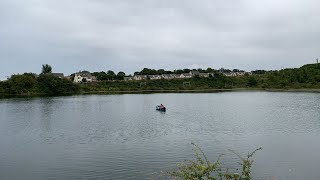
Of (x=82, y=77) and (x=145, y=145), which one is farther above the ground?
(x=82, y=77)

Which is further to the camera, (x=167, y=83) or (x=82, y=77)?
(x=82, y=77)

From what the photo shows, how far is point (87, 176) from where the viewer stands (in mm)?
17922

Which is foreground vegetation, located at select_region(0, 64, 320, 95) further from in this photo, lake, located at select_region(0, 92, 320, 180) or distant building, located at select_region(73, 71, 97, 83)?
lake, located at select_region(0, 92, 320, 180)

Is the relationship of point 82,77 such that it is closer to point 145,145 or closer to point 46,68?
point 46,68

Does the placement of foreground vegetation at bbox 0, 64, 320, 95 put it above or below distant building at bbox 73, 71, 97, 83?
below

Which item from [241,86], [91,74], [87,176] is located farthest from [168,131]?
[91,74]

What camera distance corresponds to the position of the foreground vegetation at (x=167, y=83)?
362 ft

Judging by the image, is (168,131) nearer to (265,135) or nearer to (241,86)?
(265,135)

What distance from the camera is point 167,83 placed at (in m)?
138

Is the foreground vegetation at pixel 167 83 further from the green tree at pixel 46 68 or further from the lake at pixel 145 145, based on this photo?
the lake at pixel 145 145

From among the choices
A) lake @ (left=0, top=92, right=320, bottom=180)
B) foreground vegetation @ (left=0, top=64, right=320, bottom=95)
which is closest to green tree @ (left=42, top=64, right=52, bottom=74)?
foreground vegetation @ (left=0, top=64, right=320, bottom=95)

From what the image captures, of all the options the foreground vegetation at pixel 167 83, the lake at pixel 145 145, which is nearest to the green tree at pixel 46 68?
the foreground vegetation at pixel 167 83

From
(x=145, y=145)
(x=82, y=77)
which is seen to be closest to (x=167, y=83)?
(x=82, y=77)

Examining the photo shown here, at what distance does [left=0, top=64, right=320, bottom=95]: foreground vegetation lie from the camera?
11031cm
